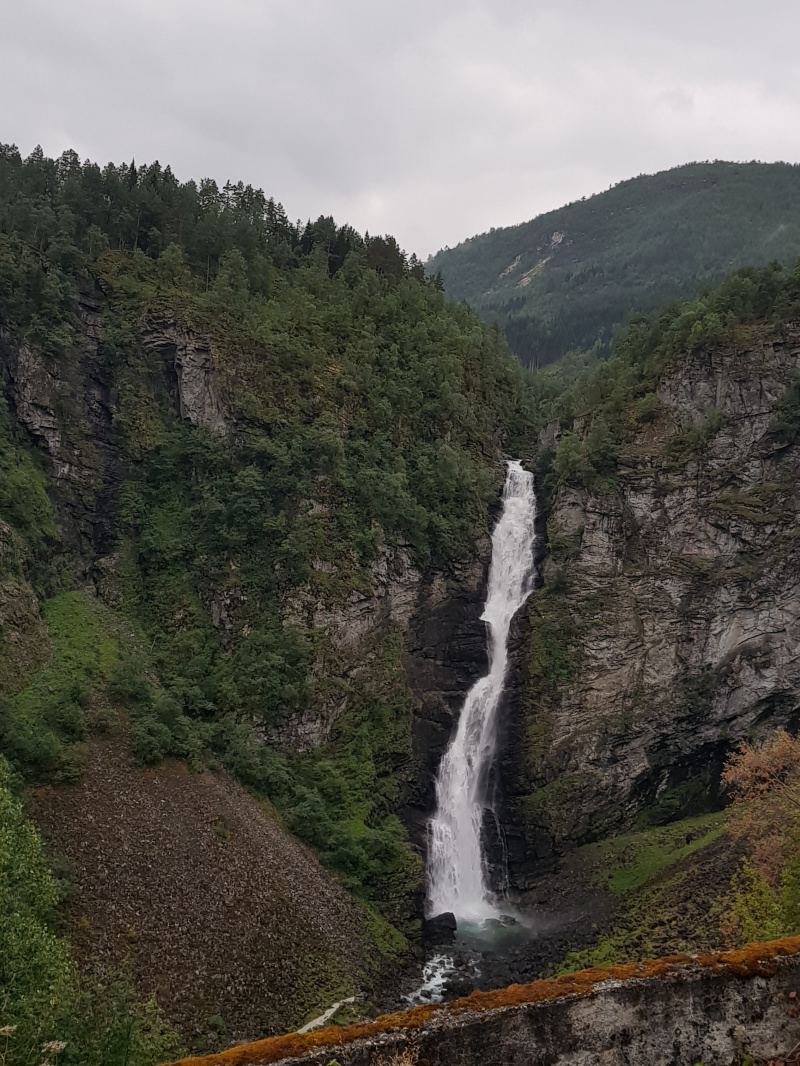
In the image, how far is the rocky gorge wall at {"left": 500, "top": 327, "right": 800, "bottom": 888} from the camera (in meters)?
38.0

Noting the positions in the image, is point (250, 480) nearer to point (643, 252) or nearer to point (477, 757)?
point (477, 757)

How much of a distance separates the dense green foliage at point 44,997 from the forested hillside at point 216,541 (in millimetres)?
378

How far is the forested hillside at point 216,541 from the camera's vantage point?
83.0 feet

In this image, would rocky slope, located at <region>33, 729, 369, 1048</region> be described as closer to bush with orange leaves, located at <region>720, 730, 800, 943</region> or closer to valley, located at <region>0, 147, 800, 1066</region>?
valley, located at <region>0, 147, 800, 1066</region>

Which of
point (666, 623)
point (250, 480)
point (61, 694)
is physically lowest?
point (666, 623)

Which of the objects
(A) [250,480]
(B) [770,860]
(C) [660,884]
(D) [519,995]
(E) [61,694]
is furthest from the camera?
(A) [250,480]

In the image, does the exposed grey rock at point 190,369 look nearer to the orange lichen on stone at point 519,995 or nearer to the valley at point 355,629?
the valley at point 355,629

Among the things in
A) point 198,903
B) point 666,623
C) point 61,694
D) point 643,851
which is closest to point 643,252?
point 666,623

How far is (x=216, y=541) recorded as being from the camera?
3934 cm

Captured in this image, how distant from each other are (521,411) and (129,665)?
3844cm

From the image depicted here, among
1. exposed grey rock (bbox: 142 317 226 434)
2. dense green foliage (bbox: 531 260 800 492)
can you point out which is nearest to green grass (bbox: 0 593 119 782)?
exposed grey rock (bbox: 142 317 226 434)

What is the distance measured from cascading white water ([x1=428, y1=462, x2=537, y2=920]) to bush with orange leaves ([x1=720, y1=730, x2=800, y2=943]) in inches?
466

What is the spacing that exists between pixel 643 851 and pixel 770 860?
11873mm

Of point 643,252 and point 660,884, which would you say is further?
point 643,252
